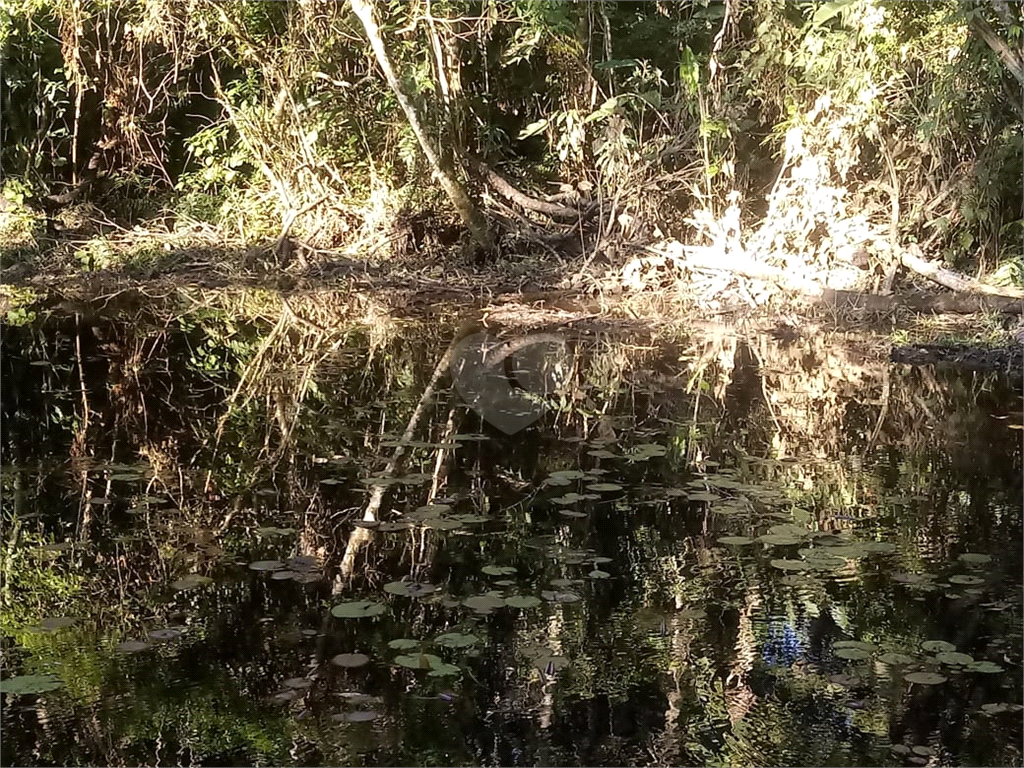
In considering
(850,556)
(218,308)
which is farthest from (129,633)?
(218,308)

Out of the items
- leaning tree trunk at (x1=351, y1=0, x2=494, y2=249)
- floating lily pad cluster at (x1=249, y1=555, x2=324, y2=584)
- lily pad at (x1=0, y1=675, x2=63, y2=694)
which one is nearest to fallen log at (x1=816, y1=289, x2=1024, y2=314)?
leaning tree trunk at (x1=351, y1=0, x2=494, y2=249)

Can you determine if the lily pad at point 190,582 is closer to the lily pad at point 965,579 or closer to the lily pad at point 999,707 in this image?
the lily pad at point 999,707

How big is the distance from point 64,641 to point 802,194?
289 inches

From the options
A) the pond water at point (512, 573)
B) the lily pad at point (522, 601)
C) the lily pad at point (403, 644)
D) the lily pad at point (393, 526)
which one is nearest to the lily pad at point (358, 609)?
the pond water at point (512, 573)

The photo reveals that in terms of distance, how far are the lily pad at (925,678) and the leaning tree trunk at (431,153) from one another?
786cm

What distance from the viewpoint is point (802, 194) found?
8648 mm

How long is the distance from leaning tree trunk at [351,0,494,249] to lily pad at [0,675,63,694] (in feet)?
25.3

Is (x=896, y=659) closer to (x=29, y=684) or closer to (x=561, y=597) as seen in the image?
(x=561, y=597)

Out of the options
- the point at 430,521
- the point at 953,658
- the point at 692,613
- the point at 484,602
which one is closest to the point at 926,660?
the point at 953,658

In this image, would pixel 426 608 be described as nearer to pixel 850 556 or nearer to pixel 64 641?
pixel 64 641

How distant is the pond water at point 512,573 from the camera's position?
232cm

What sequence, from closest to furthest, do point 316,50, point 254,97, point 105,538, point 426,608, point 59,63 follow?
1. point 426,608
2. point 105,538
3. point 316,50
4. point 254,97
5. point 59,63

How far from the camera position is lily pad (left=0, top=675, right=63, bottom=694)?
7.95ft

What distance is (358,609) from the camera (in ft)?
9.37
